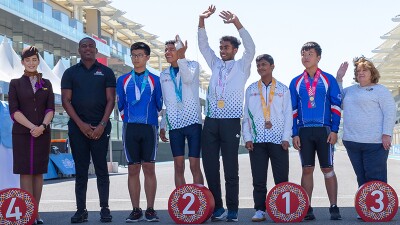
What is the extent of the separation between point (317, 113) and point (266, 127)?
55 centimetres

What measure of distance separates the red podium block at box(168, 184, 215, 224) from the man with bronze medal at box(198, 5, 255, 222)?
317 millimetres

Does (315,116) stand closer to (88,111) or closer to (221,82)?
(221,82)

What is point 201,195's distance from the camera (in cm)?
770

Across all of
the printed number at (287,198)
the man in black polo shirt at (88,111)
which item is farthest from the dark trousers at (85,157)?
the printed number at (287,198)

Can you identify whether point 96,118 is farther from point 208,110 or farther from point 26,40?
point 26,40

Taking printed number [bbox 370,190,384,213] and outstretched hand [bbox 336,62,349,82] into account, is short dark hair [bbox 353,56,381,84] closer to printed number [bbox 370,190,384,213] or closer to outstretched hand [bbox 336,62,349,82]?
outstretched hand [bbox 336,62,349,82]

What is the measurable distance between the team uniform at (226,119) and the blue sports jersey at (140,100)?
1.88ft

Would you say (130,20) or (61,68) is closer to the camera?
(61,68)

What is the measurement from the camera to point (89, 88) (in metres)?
8.15

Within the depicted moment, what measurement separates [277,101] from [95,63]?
2.02 metres

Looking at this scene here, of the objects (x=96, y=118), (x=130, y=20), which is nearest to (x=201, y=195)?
(x=96, y=118)

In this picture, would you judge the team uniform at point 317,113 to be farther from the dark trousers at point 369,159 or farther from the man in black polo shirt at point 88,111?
the man in black polo shirt at point 88,111

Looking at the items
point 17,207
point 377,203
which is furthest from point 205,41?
point 17,207

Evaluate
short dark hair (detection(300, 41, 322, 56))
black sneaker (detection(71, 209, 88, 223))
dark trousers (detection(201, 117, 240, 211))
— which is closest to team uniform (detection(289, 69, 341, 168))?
short dark hair (detection(300, 41, 322, 56))
